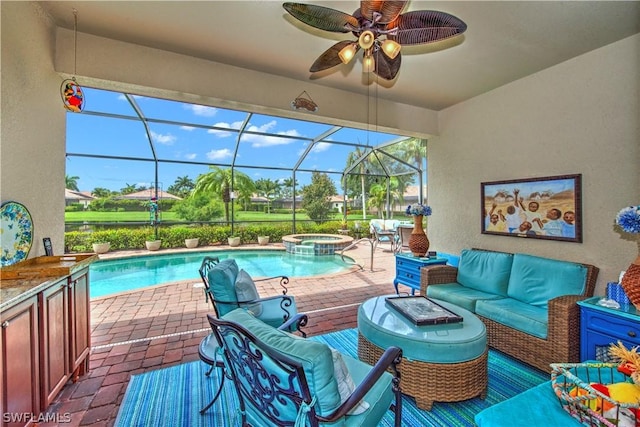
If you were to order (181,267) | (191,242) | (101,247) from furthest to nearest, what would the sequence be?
(191,242) → (101,247) → (181,267)

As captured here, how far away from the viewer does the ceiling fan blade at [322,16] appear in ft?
5.92

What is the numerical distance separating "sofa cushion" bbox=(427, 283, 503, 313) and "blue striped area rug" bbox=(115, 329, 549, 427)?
61 cm

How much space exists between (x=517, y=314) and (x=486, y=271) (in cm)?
85

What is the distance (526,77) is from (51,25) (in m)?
5.21

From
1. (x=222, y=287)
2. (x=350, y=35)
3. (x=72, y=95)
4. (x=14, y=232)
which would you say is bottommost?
(x=222, y=287)

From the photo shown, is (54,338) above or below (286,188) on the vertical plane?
below

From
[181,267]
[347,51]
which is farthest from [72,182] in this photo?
[347,51]

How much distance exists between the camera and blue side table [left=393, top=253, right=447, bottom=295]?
4.02m

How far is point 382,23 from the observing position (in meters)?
1.97

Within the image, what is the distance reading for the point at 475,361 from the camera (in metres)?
2.07

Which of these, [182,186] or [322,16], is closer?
[322,16]

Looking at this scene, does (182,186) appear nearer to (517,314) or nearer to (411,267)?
(411,267)

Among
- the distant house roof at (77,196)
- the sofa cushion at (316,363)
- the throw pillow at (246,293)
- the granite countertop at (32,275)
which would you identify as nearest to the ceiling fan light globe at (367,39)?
the sofa cushion at (316,363)

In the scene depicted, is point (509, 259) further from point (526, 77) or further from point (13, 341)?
point (13, 341)
